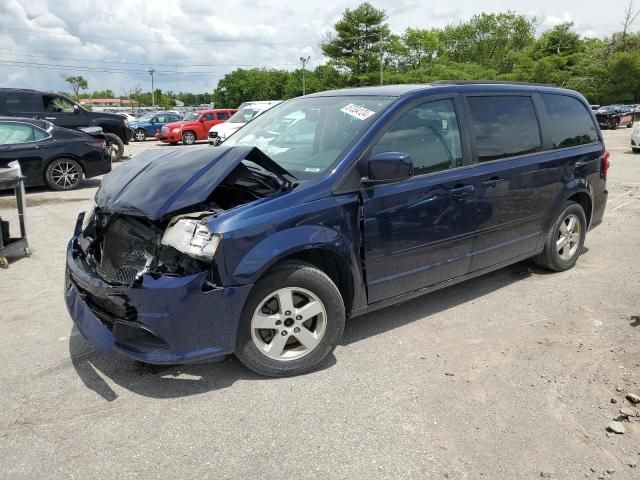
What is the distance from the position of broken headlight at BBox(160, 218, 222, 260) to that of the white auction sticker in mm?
1519

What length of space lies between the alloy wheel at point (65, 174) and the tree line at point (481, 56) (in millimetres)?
53107

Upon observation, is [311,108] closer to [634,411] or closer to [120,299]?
[120,299]

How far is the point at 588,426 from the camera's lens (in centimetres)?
286

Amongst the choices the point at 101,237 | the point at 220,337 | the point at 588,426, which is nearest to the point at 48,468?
the point at 220,337

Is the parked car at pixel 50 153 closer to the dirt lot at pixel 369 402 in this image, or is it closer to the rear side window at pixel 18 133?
the rear side window at pixel 18 133

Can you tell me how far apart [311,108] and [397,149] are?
977 mm

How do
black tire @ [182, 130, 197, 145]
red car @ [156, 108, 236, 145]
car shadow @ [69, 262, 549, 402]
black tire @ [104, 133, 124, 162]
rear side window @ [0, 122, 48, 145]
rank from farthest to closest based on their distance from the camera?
black tire @ [182, 130, 197, 145]
red car @ [156, 108, 236, 145]
black tire @ [104, 133, 124, 162]
rear side window @ [0, 122, 48, 145]
car shadow @ [69, 262, 549, 402]

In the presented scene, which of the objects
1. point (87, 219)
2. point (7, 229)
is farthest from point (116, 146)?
point (87, 219)

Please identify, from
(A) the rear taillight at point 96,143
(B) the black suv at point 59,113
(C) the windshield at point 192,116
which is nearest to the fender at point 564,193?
(A) the rear taillight at point 96,143

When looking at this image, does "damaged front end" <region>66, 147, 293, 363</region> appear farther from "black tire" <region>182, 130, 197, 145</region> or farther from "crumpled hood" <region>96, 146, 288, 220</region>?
"black tire" <region>182, 130, 197, 145</region>

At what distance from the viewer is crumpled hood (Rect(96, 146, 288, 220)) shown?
10.4 feet

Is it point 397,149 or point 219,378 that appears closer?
point 219,378

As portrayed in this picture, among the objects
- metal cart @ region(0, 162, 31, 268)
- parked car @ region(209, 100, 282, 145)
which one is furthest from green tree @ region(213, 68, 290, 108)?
metal cart @ region(0, 162, 31, 268)

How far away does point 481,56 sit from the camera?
87.2 m
